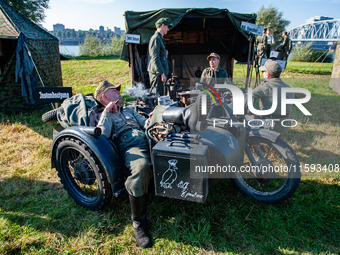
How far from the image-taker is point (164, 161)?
2.14 m

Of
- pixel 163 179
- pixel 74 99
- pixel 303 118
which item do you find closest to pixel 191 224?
pixel 163 179

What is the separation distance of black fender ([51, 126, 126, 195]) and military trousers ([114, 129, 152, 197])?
0.37 feet

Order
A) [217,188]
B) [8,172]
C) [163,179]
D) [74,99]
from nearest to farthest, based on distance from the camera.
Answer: [163,179] < [74,99] < [217,188] < [8,172]

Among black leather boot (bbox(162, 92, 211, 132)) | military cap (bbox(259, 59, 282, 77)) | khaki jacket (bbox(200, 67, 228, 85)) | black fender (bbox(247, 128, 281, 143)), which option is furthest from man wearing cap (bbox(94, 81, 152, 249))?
khaki jacket (bbox(200, 67, 228, 85))

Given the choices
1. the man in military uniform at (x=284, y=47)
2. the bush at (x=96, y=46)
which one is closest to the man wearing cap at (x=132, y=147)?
the man in military uniform at (x=284, y=47)

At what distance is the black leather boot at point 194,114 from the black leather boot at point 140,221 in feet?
Result: 2.70

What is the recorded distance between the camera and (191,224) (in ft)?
8.38

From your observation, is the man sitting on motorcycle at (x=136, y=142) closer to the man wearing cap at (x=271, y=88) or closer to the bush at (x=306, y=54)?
the man wearing cap at (x=271, y=88)

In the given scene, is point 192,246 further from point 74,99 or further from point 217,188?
point 74,99

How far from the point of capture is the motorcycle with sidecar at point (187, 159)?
211 centimetres

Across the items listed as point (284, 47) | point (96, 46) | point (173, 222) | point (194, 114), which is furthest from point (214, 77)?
point (96, 46)

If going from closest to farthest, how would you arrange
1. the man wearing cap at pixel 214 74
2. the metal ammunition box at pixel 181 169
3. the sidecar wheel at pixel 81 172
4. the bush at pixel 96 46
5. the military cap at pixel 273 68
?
the metal ammunition box at pixel 181 169 < the sidecar wheel at pixel 81 172 < the military cap at pixel 273 68 < the man wearing cap at pixel 214 74 < the bush at pixel 96 46

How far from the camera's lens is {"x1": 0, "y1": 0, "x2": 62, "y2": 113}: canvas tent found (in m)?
6.05

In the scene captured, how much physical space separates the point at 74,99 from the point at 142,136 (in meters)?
0.99
